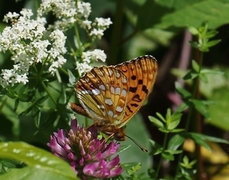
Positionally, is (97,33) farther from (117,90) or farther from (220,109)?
(220,109)

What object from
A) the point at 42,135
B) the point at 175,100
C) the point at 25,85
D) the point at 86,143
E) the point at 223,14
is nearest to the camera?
the point at 86,143

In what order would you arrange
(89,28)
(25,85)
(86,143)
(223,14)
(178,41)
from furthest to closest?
(178,41) < (223,14) < (89,28) < (25,85) < (86,143)

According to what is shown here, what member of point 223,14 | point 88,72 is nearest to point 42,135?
point 88,72

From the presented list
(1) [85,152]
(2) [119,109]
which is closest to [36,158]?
(1) [85,152]

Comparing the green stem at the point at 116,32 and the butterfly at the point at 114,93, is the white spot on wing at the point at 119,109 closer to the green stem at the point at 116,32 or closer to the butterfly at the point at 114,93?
the butterfly at the point at 114,93

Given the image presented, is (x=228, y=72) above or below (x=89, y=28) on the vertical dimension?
below

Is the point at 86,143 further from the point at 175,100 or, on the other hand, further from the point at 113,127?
the point at 175,100

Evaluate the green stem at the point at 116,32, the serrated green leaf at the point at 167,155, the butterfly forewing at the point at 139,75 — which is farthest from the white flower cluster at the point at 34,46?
the green stem at the point at 116,32
